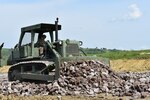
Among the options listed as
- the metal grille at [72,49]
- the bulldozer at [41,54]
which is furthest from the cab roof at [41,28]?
the metal grille at [72,49]

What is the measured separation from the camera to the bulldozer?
806 inches

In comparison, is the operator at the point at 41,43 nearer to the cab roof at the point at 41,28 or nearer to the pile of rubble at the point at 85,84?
the cab roof at the point at 41,28

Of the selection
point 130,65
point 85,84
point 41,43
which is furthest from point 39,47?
point 130,65

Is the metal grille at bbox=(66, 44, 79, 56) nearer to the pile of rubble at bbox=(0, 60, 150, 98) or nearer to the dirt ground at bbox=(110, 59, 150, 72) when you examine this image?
the pile of rubble at bbox=(0, 60, 150, 98)

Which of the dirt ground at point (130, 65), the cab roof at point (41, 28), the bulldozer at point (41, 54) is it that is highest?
the cab roof at point (41, 28)

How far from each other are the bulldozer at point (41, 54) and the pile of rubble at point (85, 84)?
19.8 inches

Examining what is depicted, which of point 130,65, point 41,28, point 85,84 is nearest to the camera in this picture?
point 85,84

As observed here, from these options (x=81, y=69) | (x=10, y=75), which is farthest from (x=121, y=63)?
(x=81, y=69)

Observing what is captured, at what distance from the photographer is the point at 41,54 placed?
22.1 meters

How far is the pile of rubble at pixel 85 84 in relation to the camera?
17781 mm

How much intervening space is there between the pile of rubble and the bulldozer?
504 mm

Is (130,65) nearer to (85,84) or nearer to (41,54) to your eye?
(41,54)

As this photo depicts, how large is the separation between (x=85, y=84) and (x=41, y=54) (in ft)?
13.8

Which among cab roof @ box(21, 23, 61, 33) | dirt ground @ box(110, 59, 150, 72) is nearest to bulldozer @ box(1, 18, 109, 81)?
cab roof @ box(21, 23, 61, 33)
